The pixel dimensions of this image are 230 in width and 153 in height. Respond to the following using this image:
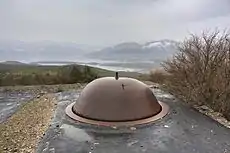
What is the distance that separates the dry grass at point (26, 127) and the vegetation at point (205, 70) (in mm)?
4190

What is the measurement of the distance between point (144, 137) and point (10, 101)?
6.75 meters

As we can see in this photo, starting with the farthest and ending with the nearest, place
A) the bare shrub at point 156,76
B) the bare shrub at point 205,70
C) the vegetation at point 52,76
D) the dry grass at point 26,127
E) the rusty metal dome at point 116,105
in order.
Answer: the vegetation at point 52,76 → the bare shrub at point 156,76 → the bare shrub at point 205,70 → the rusty metal dome at point 116,105 → the dry grass at point 26,127

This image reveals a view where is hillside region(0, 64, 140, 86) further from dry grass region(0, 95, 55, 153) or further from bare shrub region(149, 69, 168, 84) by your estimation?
dry grass region(0, 95, 55, 153)

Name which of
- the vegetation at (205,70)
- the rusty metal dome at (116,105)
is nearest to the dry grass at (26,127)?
the rusty metal dome at (116,105)

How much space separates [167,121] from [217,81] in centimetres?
238

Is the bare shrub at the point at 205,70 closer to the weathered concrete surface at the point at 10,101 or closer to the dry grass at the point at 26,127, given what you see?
the dry grass at the point at 26,127

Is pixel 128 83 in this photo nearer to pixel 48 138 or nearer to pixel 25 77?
pixel 48 138

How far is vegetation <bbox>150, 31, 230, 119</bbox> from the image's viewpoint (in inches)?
342

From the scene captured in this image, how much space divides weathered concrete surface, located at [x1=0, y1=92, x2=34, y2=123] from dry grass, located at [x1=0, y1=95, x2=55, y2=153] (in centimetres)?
32

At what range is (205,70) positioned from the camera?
917 centimetres

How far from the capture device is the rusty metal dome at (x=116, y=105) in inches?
295

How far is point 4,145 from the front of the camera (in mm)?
6359

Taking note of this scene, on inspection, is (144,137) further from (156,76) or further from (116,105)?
(156,76)

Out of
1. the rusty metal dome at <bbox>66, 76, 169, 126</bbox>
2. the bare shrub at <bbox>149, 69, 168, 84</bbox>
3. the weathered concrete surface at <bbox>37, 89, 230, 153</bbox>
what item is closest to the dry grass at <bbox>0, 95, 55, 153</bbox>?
the weathered concrete surface at <bbox>37, 89, 230, 153</bbox>
